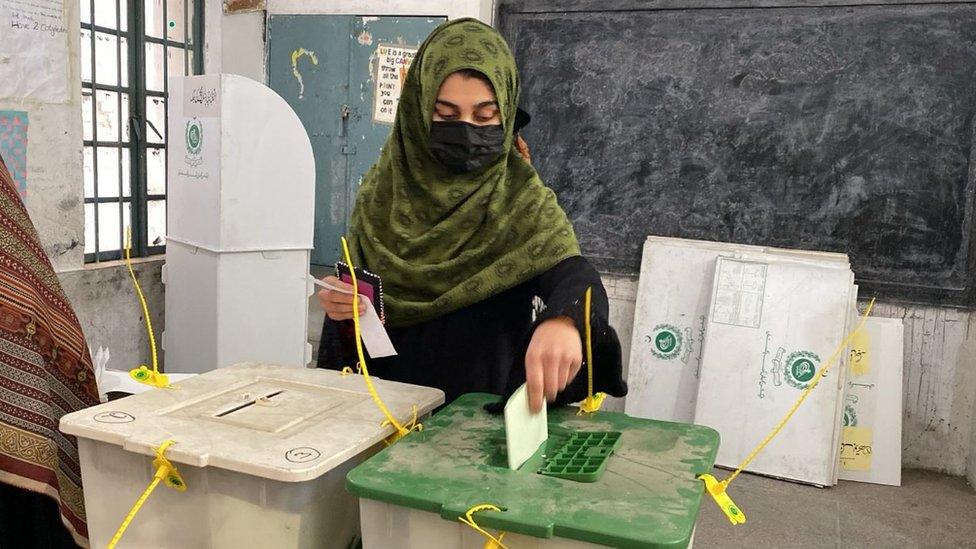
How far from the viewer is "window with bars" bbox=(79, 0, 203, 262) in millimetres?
3117

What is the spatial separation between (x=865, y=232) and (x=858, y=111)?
0.49m

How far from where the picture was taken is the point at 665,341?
3121 mm

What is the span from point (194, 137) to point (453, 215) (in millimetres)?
2095

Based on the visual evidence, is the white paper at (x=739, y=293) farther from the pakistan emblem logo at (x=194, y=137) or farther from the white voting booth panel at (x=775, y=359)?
the pakistan emblem logo at (x=194, y=137)

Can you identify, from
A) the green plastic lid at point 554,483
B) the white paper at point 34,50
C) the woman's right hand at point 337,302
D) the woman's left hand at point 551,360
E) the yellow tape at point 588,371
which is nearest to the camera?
the green plastic lid at point 554,483

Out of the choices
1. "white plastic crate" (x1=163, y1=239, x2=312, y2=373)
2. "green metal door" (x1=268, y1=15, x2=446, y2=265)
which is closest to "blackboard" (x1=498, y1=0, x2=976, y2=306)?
"green metal door" (x1=268, y1=15, x2=446, y2=265)

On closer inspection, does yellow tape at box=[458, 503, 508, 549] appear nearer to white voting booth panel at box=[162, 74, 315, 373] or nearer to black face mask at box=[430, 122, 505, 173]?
black face mask at box=[430, 122, 505, 173]

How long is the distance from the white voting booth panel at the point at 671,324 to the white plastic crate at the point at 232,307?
146 cm

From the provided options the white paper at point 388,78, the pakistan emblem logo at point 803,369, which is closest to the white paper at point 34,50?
the white paper at point 388,78

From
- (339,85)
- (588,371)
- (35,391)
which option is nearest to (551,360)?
(588,371)

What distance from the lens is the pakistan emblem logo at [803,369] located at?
9.34ft

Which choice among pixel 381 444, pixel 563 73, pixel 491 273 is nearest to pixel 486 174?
pixel 491 273

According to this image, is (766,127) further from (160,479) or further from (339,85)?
(160,479)

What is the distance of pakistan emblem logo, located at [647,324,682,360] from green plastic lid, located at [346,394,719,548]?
2317 mm
